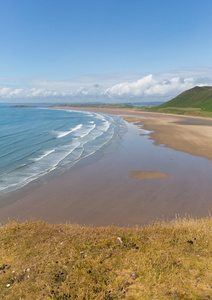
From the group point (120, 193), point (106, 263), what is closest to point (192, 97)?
point (120, 193)

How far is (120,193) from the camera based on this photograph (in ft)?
47.3

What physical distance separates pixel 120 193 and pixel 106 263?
8.06 meters

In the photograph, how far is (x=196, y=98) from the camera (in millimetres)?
153625

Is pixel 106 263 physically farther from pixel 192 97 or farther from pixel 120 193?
pixel 192 97

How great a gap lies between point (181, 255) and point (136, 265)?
1.58 metres

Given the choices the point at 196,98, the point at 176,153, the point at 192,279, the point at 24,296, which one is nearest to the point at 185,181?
the point at 176,153

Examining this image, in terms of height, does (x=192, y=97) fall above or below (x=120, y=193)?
above

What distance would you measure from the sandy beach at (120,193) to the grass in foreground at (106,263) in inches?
115

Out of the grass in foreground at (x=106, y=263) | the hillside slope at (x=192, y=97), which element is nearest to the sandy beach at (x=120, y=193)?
the grass in foreground at (x=106, y=263)

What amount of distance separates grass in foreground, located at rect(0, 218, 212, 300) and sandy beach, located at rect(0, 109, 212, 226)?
9.54ft

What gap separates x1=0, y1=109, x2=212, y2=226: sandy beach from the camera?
11.6 meters

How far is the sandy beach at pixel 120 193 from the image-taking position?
11.6 m

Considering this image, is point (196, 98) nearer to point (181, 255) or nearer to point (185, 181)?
point (185, 181)

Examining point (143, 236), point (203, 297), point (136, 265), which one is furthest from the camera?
point (143, 236)
